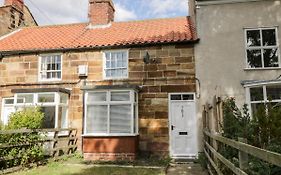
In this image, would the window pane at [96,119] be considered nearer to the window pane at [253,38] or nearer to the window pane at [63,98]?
the window pane at [63,98]

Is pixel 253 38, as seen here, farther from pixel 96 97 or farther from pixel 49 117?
pixel 49 117

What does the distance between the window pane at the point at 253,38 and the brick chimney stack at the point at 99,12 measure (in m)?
8.08

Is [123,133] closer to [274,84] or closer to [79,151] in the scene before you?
[79,151]

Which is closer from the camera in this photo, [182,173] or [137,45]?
[182,173]

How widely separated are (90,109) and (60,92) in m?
1.72

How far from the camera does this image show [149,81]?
45.0 ft

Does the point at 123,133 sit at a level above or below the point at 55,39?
below

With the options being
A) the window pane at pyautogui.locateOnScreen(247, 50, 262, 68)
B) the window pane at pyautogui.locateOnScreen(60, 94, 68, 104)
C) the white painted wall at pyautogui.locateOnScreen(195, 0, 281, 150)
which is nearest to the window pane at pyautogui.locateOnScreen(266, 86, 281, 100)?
the white painted wall at pyautogui.locateOnScreen(195, 0, 281, 150)

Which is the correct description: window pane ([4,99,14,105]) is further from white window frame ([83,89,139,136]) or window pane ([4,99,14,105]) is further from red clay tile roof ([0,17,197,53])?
white window frame ([83,89,139,136])

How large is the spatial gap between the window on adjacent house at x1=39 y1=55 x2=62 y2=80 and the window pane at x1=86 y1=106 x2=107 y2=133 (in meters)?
2.91

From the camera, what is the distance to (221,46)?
43.9 ft

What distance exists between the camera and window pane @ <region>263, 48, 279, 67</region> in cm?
1291

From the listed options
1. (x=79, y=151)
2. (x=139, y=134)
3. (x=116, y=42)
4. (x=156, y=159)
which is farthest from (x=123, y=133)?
→ (x=116, y=42)

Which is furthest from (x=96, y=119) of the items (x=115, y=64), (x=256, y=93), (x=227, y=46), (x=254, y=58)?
(x=254, y=58)
